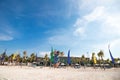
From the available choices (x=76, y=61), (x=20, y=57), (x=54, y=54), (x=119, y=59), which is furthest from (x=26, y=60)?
(x=119, y=59)

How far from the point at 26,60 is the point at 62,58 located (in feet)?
135

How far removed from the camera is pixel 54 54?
53.3 m

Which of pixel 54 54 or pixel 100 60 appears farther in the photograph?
pixel 100 60

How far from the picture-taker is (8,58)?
121562 millimetres

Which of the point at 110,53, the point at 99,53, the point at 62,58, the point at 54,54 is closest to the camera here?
the point at 110,53

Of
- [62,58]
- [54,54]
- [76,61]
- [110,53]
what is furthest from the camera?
[62,58]

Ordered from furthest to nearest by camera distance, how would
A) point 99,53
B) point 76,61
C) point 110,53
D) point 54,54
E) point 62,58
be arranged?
point 62,58 → point 76,61 → point 99,53 → point 54,54 → point 110,53

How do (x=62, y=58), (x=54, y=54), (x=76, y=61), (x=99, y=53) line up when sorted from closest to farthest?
(x=54, y=54) → (x=99, y=53) → (x=76, y=61) → (x=62, y=58)

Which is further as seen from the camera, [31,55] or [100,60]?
[31,55]

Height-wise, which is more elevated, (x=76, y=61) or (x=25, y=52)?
(x=25, y=52)

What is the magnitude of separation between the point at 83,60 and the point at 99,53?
13.5 metres

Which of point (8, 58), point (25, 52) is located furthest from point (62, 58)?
point (8, 58)

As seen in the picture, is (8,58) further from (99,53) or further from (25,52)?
(99,53)

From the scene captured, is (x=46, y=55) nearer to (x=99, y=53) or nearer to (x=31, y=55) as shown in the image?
(x=31, y=55)
